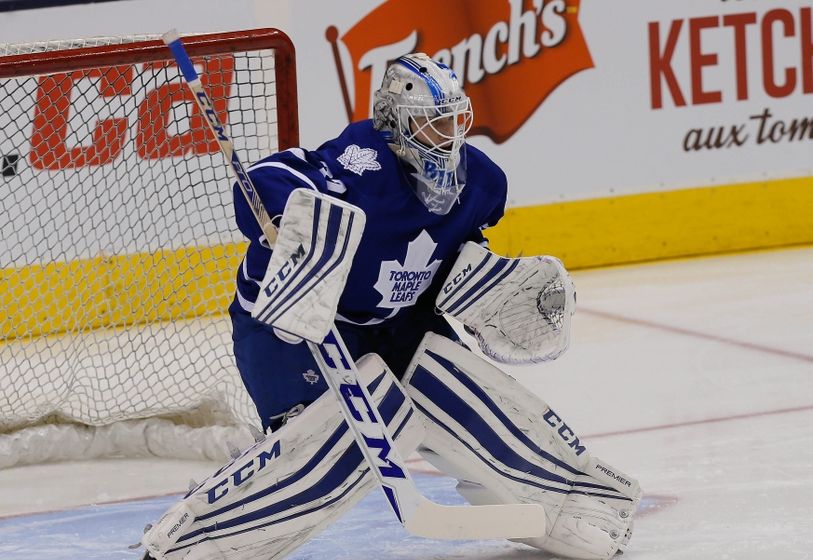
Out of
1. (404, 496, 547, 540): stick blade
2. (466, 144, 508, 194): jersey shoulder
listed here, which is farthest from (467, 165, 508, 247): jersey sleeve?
(404, 496, 547, 540): stick blade

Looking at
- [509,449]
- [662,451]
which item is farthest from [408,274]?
[662,451]

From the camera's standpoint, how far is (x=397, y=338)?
100 inches

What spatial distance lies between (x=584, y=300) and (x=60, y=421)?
2044 mm

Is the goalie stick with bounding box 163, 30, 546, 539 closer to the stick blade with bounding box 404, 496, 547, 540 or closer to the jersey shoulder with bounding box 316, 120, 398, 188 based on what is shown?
the stick blade with bounding box 404, 496, 547, 540

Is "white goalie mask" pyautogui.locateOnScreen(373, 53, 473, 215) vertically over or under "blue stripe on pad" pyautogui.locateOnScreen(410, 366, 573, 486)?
over

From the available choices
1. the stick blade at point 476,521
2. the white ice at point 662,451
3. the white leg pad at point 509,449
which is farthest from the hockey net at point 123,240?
the stick blade at point 476,521

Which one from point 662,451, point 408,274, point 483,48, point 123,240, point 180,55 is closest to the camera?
point 180,55

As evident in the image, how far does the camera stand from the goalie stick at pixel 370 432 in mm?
2201

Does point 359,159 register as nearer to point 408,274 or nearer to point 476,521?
point 408,274

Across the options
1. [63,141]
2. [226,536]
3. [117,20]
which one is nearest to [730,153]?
[117,20]

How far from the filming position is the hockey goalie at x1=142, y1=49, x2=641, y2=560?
224 cm

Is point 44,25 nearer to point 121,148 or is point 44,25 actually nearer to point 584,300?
point 121,148

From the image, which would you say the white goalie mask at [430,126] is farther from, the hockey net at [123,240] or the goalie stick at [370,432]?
the hockey net at [123,240]

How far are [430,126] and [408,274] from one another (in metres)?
0.26
